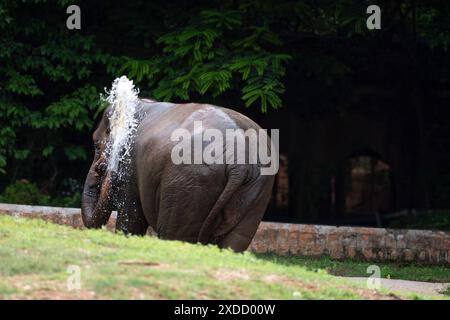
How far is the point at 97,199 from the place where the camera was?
13.1 metres

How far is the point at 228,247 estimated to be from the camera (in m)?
11.3

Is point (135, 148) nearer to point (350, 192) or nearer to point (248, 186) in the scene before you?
point (248, 186)

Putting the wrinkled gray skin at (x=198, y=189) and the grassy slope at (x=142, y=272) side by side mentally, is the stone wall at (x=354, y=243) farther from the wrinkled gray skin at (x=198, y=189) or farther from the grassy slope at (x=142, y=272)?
the grassy slope at (x=142, y=272)

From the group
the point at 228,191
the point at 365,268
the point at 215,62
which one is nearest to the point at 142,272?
the point at 228,191

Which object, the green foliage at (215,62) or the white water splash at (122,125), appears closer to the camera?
the white water splash at (122,125)

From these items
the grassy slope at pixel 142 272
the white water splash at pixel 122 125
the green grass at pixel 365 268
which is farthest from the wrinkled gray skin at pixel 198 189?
the green grass at pixel 365 268

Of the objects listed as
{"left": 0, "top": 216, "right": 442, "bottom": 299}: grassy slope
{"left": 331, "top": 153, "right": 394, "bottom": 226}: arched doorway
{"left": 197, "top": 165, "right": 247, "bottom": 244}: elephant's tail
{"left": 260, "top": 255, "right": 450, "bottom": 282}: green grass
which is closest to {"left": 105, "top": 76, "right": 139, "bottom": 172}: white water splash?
{"left": 197, "top": 165, "right": 247, "bottom": 244}: elephant's tail

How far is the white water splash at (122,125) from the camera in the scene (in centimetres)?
1250

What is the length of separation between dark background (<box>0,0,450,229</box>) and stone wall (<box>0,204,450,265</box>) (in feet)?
7.15

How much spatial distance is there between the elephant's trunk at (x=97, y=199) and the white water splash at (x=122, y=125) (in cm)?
24

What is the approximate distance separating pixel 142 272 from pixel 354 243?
8629mm

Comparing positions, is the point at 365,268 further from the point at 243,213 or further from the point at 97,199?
the point at 243,213
